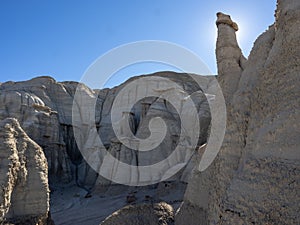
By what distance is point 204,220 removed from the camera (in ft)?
15.0

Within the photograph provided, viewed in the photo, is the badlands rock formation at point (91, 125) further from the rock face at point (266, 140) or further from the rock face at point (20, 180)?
the rock face at point (266, 140)

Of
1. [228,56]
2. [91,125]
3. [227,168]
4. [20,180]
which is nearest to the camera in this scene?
[227,168]

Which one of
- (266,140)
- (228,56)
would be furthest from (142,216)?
(266,140)

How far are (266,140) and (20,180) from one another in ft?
16.9

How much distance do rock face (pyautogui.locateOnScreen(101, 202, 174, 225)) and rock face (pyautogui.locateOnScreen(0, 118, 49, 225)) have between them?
152 centimetres

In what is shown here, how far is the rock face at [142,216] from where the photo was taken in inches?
231

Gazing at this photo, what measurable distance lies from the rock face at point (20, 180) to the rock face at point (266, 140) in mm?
3958

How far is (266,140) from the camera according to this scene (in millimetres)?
2783

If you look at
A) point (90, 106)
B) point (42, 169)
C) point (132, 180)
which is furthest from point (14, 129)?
point (90, 106)

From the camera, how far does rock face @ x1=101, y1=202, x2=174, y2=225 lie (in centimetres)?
586

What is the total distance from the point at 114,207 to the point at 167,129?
21.2ft

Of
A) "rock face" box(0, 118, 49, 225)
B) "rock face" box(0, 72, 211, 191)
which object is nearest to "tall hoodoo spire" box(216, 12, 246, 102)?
"rock face" box(0, 118, 49, 225)

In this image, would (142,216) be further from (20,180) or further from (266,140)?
(266,140)

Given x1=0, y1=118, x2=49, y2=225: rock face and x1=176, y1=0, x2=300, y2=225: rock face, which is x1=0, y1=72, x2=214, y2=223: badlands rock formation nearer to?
x1=0, y1=118, x2=49, y2=225: rock face
